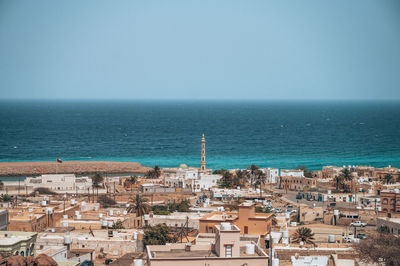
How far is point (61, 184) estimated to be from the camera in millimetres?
82938

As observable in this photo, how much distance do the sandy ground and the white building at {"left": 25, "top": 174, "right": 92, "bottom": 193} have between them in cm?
4194

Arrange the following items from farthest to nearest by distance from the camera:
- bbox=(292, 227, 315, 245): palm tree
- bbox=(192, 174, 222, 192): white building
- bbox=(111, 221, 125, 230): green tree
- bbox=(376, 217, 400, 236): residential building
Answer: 1. bbox=(192, 174, 222, 192): white building
2. bbox=(111, 221, 125, 230): green tree
3. bbox=(376, 217, 400, 236): residential building
4. bbox=(292, 227, 315, 245): palm tree

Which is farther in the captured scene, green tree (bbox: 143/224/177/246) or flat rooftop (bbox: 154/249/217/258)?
green tree (bbox: 143/224/177/246)

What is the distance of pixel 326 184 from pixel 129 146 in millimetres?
106213

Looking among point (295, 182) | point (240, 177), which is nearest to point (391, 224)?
point (295, 182)

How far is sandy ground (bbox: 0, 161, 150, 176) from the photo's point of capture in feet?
425

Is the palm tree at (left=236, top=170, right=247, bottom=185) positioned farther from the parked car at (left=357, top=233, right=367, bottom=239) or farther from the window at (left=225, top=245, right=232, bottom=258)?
the window at (left=225, top=245, right=232, bottom=258)

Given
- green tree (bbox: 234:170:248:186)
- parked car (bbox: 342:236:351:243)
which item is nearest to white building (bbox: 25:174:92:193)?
green tree (bbox: 234:170:248:186)

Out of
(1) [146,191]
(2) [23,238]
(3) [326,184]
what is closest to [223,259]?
(2) [23,238]

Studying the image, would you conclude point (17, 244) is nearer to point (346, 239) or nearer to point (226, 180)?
point (346, 239)

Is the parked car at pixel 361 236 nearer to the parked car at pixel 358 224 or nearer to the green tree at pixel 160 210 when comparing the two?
the parked car at pixel 358 224

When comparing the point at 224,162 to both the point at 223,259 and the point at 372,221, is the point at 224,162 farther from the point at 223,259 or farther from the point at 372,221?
the point at 223,259

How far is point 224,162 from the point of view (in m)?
145

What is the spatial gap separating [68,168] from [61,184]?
5179cm
